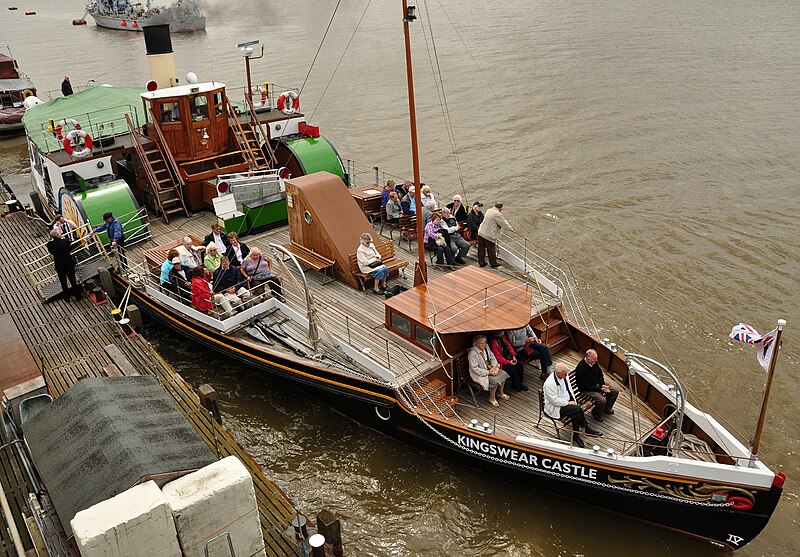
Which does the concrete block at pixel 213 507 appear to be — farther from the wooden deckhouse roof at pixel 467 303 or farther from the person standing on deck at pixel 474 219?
the person standing on deck at pixel 474 219

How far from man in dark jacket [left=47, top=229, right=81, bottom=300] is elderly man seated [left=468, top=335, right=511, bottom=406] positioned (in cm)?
1026

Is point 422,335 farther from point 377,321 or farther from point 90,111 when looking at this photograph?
point 90,111

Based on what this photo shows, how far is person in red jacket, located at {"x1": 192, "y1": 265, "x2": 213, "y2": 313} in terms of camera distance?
14.4 m

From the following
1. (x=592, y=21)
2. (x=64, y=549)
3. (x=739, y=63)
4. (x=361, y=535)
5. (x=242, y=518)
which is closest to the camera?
(x=242, y=518)

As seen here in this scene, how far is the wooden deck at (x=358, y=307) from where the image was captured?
12742mm

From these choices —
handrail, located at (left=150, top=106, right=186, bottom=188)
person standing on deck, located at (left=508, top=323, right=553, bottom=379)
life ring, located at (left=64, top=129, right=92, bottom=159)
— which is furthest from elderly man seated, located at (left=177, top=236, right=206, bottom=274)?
person standing on deck, located at (left=508, top=323, right=553, bottom=379)

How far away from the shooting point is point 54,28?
79188mm

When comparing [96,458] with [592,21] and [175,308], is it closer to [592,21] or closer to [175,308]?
[175,308]

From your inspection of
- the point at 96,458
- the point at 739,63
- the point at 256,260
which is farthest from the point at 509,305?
the point at 739,63

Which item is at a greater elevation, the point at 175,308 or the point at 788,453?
the point at 175,308

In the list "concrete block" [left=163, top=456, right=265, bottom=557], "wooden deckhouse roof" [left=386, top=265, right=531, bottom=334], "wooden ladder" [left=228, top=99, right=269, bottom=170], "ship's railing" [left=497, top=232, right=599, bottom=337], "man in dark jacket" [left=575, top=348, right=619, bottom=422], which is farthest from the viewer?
"wooden ladder" [left=228, top=99, right=269, bottom=170]

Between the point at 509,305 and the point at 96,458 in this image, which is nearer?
the point at 96,458

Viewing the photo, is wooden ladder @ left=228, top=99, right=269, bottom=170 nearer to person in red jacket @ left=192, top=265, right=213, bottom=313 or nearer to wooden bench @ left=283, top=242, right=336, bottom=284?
wooden bench @ left=283, top=242, right=336, bottom=284

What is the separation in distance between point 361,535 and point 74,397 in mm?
5362
